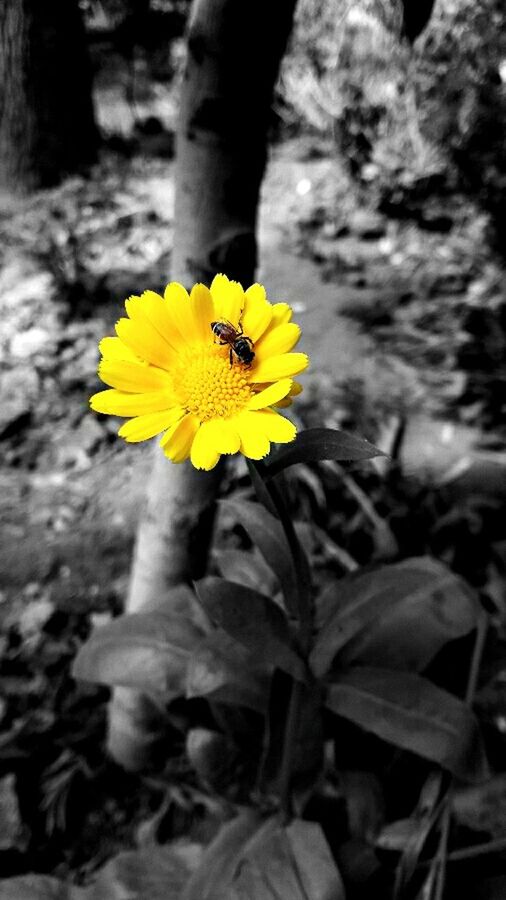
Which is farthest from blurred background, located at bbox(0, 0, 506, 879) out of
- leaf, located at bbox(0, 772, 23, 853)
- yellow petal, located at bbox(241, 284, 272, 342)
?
yellow petal, located at bbox(241, 284, 272, 342)

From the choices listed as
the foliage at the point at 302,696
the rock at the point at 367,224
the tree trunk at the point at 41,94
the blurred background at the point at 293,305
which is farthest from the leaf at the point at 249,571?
the tree trunk at the point at 41,94

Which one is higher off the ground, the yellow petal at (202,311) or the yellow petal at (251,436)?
the yellow petal at (202,311)

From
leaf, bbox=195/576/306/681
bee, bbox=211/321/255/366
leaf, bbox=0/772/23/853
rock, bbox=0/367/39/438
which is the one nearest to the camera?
bee, bbox=211/321/255/366

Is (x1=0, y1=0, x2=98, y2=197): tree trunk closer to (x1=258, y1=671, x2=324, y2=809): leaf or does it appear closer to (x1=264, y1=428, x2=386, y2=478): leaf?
(x1=258, y1=671, x2=324, y2=809): leaf

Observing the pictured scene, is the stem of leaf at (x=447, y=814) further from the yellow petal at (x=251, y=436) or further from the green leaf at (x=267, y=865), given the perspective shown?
the yellow petal at (x=251, y=436)

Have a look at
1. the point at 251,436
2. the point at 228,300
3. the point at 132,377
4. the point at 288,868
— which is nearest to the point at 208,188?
the point at 228,300

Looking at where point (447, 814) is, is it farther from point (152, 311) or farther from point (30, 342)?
point (30, 342)
